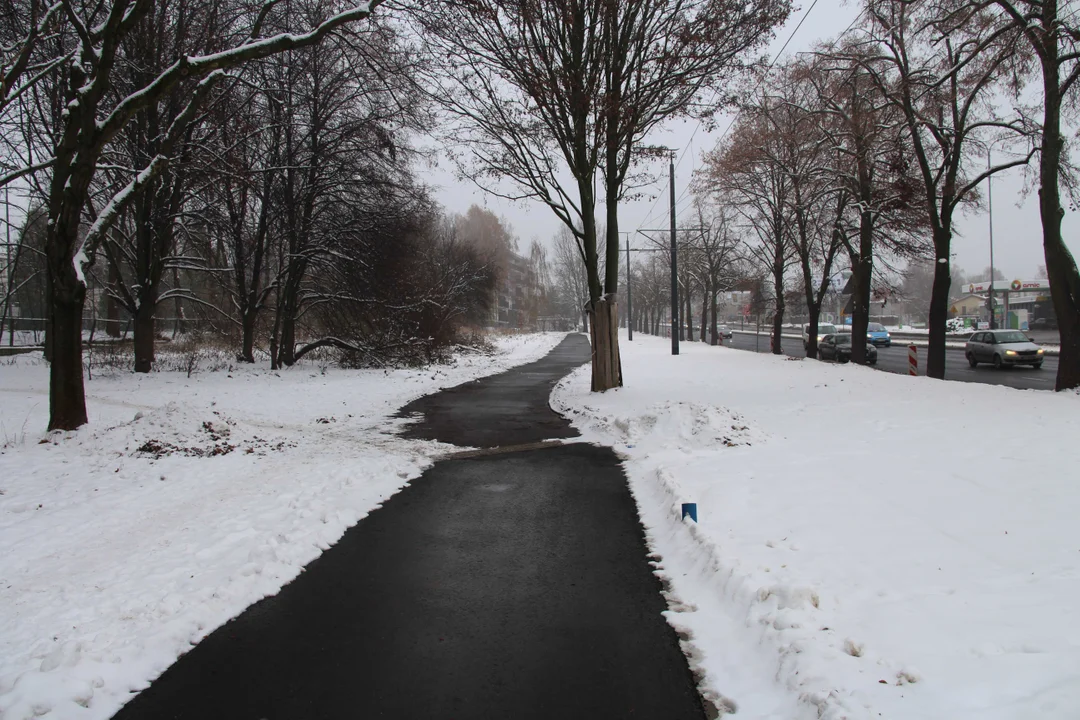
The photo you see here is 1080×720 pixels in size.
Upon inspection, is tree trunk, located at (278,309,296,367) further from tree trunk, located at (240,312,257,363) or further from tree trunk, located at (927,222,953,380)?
tree trunk, located at (927,222,953,380)

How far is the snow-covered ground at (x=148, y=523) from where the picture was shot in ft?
11.4

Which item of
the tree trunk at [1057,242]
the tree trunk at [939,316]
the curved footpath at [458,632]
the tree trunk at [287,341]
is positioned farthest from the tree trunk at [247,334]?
the tree trunk at [1057,242]

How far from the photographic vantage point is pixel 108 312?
40500 millimetres

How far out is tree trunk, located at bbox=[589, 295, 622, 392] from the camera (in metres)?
14.7

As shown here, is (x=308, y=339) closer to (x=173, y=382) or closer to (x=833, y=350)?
(x=173, y=382)

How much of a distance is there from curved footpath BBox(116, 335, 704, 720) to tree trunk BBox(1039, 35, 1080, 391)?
1149 cm

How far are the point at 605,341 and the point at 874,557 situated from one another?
10.5 meters

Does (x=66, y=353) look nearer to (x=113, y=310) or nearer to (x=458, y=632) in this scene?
(x=458, y=632)

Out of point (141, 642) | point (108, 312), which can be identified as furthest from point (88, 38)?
point (108, 312)

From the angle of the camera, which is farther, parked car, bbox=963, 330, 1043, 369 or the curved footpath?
parked car, bbox=963, 330, 1043, 369

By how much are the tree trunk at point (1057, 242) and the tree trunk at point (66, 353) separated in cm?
1759

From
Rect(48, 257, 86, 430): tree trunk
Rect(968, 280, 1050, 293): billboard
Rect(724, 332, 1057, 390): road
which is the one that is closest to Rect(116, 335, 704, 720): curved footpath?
Rect(48, 257, 86, 430): tree trunk

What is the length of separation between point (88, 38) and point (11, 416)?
6715 millimetres

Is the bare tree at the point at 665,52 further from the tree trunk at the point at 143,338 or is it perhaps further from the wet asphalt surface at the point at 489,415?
the tree trunk at the point at 143,338
